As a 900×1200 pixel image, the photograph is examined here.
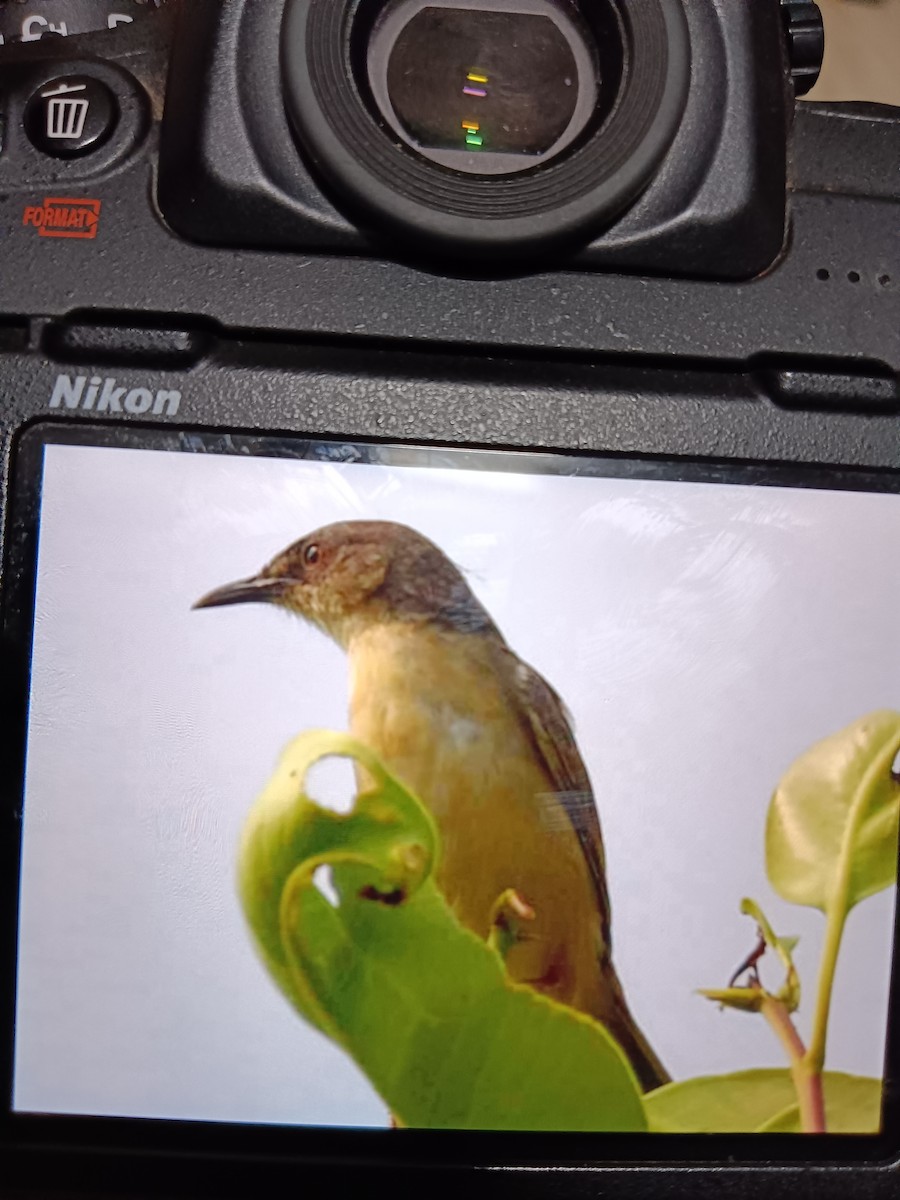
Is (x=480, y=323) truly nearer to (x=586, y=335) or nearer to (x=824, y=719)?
(x=586, y=335)

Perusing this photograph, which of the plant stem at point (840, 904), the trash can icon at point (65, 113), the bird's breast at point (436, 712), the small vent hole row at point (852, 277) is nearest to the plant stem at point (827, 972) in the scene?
the plant stem at point (840, 904)

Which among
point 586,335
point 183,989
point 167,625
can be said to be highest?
point 586,335

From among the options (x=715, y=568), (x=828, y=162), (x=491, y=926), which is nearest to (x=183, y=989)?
(x=491, y=926)

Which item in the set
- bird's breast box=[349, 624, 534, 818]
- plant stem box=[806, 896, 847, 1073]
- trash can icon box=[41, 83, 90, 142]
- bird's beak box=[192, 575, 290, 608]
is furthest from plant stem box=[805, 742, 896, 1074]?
trash can icon box=[41, 83, 90, 142]

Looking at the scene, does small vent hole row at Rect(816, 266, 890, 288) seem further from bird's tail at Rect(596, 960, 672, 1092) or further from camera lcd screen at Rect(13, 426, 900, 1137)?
bird's tail at Rect(596, 960, 672, 1092)

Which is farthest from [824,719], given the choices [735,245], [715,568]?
[735,245]

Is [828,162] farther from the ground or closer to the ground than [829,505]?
farther from the ground

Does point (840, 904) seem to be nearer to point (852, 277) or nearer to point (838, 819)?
point (838, 819)
